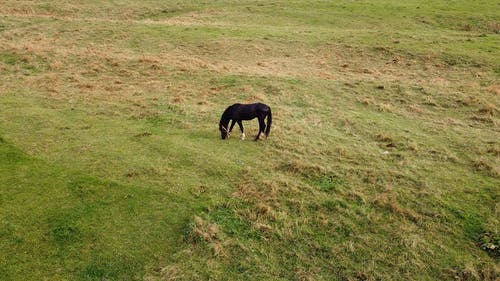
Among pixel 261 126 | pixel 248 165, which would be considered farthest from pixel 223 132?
pixel 248 165

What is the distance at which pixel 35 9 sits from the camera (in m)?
A: 42.3

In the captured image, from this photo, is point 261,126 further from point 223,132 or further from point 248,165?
point 248,165

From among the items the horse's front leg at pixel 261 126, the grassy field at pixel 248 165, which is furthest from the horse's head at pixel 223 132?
the horse's front leg at pixel 261 126

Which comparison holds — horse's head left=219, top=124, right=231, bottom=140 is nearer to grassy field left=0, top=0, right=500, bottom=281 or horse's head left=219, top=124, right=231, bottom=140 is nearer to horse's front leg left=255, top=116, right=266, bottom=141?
grassy field left=0, top=0, right=500, bottom=281

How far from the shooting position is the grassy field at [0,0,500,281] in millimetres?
9500

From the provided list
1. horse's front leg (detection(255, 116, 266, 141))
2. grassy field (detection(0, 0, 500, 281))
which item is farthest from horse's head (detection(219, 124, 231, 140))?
horse's front leg (detection(255, 116, 266, 141))

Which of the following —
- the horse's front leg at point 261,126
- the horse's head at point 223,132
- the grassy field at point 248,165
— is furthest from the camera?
the horse's head at point 223,132

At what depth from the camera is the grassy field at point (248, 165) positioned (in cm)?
950

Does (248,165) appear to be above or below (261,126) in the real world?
below

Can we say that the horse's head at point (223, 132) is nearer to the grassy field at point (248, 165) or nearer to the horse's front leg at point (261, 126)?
the grassy field at point (248, 165)

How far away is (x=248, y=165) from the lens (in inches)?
527

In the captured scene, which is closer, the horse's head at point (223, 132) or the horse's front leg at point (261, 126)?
the horse's front leg at point (261, 126)

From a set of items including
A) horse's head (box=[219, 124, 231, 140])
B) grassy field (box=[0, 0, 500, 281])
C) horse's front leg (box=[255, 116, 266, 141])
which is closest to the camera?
grassy field (box=[0, 0, 500, 281])

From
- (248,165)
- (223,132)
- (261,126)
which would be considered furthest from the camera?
(223,132)
